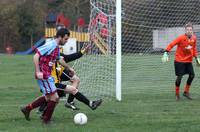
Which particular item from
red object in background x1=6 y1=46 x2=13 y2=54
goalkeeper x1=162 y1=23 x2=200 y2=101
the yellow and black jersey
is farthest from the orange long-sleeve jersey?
red object in background x1=6 y1=46 x2=13 y2=54

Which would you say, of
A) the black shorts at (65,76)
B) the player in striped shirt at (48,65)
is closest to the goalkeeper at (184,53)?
the black shorts at (65,76)

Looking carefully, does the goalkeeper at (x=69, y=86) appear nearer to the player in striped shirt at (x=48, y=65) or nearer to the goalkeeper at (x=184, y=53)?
the player in striped shirt at (x=48, y=65)

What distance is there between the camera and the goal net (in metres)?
12.3

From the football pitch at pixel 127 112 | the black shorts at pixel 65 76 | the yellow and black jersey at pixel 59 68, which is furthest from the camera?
the black shorts at pixel 65 76

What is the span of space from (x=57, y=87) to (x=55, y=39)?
1.06 m

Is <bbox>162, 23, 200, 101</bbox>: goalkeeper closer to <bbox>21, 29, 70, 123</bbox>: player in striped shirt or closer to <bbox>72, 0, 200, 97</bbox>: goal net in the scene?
<bbox>72, 0, 200, 97</bbox>: goal net

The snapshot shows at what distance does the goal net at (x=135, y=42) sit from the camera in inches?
484

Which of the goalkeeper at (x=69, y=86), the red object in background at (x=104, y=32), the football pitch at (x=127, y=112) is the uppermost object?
the red object in background at (x=104, y=32)

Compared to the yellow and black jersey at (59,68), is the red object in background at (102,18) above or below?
above

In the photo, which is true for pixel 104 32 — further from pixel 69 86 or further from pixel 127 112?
pixel 69 86

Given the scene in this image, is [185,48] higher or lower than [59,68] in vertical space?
higher

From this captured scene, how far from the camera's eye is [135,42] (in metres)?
16.9

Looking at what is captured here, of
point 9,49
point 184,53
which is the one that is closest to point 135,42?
point 184,53

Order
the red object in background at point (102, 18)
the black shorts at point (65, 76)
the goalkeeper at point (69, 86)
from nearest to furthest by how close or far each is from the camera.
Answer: the goalkeeper at point (69, 86) < the black shorts at point (65, 76) < the red object in background at point (102, 18)
